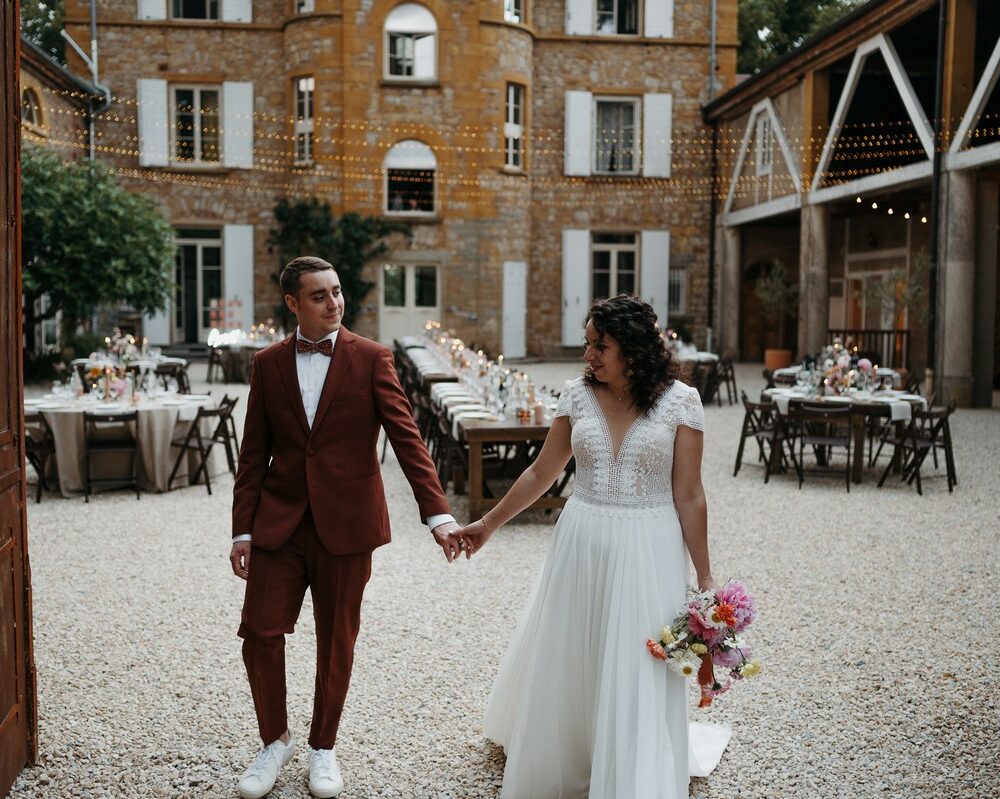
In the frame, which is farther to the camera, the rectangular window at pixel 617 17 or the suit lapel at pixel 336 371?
the rectangular window at pixel 617 17

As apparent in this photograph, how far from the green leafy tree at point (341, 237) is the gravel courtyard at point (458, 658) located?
537 inches

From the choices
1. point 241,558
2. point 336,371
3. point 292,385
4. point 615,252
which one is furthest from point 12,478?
point 615,252

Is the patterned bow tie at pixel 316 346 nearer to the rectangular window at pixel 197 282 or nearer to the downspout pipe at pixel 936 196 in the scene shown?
the downspout pipe at pixel 936 196

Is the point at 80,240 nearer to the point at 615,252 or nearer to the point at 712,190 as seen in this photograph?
the point at 615,252

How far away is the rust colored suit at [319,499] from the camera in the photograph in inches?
118

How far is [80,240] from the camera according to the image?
15336mm

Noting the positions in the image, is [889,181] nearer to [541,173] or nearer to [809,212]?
[809,212]

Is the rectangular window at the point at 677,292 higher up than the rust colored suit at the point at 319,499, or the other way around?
the rectangular window at the point at 677,292

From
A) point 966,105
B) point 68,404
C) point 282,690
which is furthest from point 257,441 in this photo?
point 966,105

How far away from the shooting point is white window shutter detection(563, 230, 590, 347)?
2222cm

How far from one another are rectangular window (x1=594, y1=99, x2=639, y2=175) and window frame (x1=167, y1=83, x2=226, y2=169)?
776 centimetres

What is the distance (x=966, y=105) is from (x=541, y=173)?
1020 centimetres

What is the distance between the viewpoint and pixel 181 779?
3.24 metres

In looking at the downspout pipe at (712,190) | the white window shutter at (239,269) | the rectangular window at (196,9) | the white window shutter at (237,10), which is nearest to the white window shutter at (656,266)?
the downspout pipe at (712,190)
